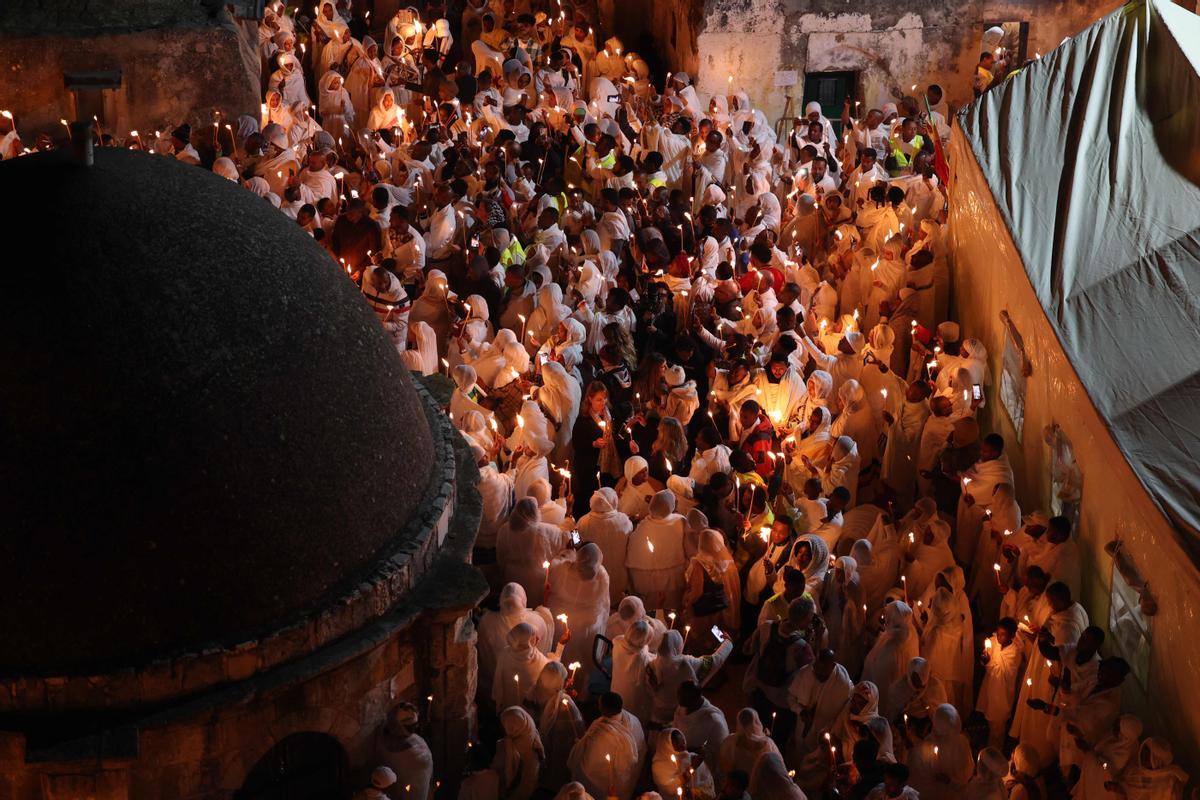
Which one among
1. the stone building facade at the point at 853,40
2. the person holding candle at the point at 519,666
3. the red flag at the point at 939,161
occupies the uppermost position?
the stone building facade at the point at 853,40

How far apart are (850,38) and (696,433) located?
32.1 ft

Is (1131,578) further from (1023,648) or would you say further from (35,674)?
(35,674)

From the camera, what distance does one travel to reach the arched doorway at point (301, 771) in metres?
9.20

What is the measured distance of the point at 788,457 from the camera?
13.3m

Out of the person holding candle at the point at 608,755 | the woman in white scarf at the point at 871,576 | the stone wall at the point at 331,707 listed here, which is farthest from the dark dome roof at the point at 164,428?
the woman in white scarf at the point at 871,576

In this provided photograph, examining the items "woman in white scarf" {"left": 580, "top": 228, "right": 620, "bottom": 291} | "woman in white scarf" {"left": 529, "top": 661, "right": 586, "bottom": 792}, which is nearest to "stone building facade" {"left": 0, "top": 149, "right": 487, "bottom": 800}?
"woman in white scarf" {"left": 529, "top": 661, "right": 586, "bottom": 792}

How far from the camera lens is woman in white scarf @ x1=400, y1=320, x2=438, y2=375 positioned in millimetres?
13789

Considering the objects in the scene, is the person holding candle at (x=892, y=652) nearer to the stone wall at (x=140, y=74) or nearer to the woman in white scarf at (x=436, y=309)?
the woman in white scarf at (x=436, y=309)

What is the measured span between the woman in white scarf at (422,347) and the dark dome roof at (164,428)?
15.2 ft

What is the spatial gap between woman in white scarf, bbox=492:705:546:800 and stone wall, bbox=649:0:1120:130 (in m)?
13.5

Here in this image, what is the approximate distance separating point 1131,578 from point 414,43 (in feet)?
42.5

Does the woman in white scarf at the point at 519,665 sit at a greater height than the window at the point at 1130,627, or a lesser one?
lesser

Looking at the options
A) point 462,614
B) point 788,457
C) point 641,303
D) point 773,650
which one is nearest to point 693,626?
point 773,650

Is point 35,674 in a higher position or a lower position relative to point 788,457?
higher
